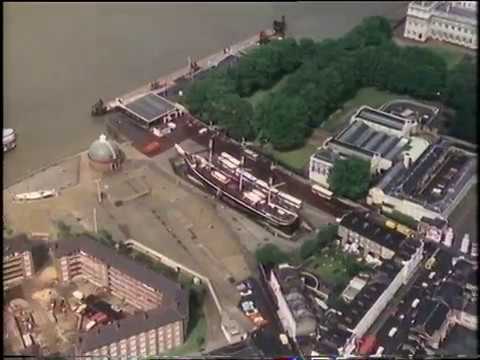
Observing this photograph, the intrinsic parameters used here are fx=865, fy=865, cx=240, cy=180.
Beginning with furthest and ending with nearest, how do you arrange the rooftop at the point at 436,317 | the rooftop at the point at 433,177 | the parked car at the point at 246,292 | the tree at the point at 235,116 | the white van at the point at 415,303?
1. the tree at the point at 235,116
2. the rooftop at the point at 433,177
3. the parked car at the point at 246,292
4. the white van at the point at 415,303
5. the rooftop at the point at 436,317

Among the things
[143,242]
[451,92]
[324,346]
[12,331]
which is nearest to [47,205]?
[143,242]

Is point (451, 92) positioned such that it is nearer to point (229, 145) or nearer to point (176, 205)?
point (229, 145)

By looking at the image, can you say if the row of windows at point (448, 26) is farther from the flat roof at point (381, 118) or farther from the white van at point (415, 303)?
the white van at point (415, 303)

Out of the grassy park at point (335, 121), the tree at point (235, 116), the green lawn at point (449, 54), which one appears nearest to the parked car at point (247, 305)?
the grassy park at point (335, 121)

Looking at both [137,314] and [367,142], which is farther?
[367,142]

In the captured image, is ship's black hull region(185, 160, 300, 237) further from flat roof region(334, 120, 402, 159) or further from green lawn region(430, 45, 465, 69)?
green lawn region(430, 45, 465, 69)

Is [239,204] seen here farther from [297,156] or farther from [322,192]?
[297,156]

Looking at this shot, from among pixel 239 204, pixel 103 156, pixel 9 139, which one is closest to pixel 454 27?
pixel 239 204
